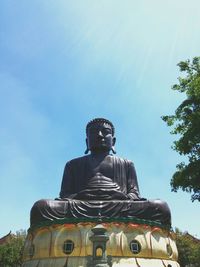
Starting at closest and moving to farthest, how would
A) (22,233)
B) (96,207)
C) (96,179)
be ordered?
(96,207) < (96,179) < (22,233)

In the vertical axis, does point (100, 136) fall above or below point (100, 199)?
above

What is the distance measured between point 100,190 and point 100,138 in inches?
135

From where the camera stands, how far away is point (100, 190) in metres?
Answer: 16.8

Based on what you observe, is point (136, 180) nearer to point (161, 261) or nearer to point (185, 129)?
point (161, 261)

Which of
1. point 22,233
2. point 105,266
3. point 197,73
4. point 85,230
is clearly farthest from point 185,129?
point 22,233

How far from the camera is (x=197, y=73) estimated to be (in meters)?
11.6

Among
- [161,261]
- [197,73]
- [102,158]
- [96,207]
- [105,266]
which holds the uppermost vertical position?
[102,158]

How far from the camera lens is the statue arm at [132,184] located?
58.0ft

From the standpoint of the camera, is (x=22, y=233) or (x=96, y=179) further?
(x=22, y=233)

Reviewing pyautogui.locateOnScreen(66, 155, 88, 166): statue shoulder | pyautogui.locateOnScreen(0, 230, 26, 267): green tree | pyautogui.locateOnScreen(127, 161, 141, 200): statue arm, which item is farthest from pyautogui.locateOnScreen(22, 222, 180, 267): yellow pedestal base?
pyautogui.locateOnScreen(0, 230, 26, 267): green tree

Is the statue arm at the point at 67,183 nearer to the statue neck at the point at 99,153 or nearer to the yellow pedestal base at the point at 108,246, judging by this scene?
the statue neck at the point at 99,153

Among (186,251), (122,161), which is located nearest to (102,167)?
(122,161)

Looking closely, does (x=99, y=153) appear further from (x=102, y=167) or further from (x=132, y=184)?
(x=132, y=184)

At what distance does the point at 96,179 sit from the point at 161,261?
4.76 metres
